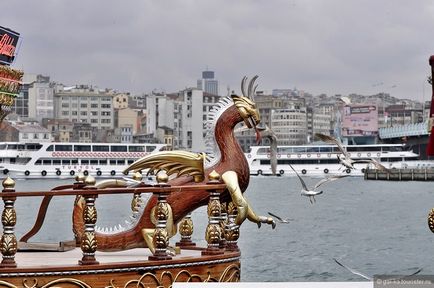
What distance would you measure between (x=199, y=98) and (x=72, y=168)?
232ft

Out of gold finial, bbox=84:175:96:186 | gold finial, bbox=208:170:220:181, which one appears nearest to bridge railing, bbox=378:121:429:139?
gold finial, bbox=208:170:220:181

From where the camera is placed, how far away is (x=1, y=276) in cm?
763

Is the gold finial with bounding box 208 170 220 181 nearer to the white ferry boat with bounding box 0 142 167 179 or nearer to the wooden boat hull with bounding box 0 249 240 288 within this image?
the wooden boat hull with bounding box 0 249 240 288

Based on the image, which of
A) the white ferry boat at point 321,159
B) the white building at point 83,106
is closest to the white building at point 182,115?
the white building at point 83,106

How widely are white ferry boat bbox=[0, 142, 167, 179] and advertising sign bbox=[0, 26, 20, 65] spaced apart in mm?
109634

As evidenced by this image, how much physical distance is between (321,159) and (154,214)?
124 meters

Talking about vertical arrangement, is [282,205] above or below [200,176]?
below

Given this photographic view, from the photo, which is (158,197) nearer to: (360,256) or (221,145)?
(221,145)

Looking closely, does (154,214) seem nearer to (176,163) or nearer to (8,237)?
(176,163)

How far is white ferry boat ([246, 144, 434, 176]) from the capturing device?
130000 mm

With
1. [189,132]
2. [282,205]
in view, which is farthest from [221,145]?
[189,132]

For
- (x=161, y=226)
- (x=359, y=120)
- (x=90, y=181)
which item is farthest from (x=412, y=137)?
(x=90, y=181)

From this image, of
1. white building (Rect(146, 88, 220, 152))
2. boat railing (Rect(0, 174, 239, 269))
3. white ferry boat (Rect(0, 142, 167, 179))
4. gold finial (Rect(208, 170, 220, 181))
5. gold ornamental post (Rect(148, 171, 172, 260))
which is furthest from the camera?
white building (Rect(146, 88, 220, 152))

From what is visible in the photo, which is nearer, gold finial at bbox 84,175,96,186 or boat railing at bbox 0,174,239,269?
boat railing at bbox 0,174,239,269
